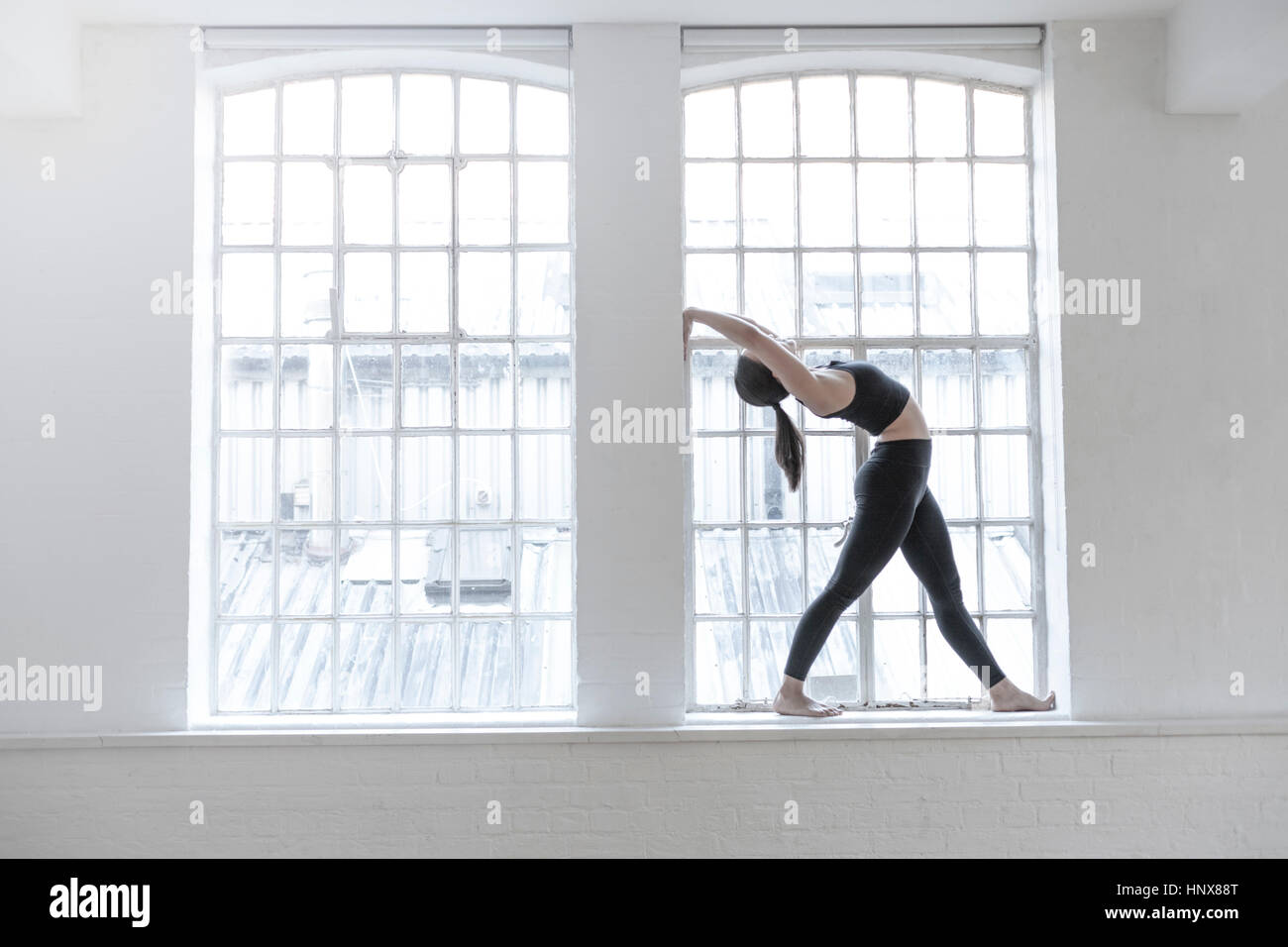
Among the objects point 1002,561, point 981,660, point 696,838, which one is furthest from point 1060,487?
point 696,838

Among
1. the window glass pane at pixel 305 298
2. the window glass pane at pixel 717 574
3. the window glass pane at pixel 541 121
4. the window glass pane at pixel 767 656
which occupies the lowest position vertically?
the window glass pane at pixel 767 656

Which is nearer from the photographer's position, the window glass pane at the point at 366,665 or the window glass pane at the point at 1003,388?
the window glass pane at the point at 366,665

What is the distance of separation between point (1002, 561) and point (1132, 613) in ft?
1.74

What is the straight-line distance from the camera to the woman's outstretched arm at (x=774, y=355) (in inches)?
150

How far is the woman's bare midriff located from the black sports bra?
3cm

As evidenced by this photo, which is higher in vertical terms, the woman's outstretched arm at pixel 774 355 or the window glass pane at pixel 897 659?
the woman's outstretched arm at pixel 774 355

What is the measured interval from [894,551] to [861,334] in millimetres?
944

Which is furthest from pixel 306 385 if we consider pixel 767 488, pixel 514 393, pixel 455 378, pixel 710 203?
pixel 767 488

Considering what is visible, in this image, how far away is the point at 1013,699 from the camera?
157 inches

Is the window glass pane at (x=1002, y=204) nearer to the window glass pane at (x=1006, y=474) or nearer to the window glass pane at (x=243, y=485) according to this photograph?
the window glass pane at (x=1006, y=474)

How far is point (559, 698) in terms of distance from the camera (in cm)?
406

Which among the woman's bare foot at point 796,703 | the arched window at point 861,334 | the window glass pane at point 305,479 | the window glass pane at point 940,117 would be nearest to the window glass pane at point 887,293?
the arched window at point 861,334

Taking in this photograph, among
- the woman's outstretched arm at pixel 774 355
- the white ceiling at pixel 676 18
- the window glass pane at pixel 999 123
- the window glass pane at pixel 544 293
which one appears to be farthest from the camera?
the window glass pane at pixel 999 123

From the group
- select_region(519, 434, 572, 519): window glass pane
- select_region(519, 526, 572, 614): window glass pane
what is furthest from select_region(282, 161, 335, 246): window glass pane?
select_region(519, 526, 572, 614): window glass pane
